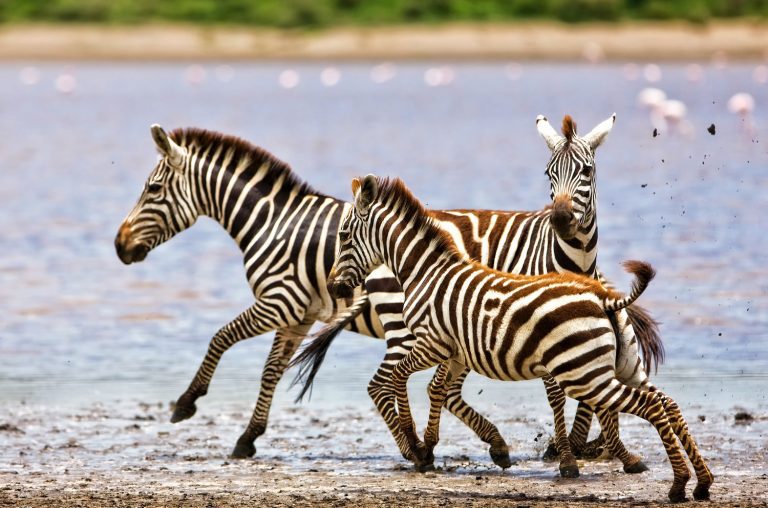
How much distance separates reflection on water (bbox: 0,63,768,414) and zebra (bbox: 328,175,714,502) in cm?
243

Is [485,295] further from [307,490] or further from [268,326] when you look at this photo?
[268,326]

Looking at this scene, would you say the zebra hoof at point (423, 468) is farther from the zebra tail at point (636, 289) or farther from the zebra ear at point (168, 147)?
the zebra ear at point (168, 147)

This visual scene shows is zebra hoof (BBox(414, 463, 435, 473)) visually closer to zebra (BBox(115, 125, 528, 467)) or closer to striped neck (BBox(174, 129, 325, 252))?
zebra (BBox(115, 125, 528, 467))

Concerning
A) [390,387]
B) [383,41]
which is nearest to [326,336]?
[390,387]

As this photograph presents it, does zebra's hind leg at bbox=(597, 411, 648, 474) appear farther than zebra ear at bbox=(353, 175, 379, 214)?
No

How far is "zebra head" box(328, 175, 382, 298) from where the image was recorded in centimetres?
912

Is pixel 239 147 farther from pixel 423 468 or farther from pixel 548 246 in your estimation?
pixel 423 468

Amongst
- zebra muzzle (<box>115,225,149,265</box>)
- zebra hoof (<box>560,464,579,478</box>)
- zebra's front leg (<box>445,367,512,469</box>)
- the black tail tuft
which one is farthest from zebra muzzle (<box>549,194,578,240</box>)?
zebra muzzle (<box>115,225,149,265</box>)

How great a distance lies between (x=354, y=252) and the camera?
918 centimetres

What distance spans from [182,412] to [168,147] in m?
1.90

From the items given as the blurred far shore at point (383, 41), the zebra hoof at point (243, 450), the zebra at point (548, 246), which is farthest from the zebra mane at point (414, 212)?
the blurred far shore at point (383, 41)

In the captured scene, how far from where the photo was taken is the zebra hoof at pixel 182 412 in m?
10.2

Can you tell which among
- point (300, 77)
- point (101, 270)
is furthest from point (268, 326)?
point (300, 77)

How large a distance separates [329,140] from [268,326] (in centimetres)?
2732
